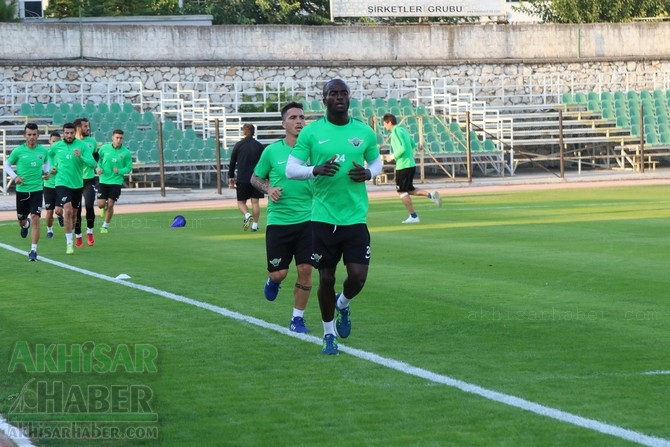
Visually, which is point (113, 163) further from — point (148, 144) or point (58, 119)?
point (58, 119)

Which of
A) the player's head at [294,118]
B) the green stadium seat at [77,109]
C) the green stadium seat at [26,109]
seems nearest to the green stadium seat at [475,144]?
the green stadium seat at [77,109]

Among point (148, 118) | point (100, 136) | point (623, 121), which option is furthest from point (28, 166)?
point (623, 121)

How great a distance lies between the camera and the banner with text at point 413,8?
47219mm

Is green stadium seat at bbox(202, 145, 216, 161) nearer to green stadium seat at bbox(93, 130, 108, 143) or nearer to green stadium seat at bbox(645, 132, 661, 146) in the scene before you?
green stadium seat at bbox(93, 130, 108, 143)

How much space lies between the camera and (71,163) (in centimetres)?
1994

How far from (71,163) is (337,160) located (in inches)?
426

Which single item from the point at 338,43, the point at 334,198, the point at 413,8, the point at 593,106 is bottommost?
the point at 334,198

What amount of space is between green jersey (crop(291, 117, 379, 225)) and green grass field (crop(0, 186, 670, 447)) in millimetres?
1075

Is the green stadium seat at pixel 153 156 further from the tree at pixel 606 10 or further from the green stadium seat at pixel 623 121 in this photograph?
the tree at pixel 606 10

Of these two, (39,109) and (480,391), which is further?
(39,109)

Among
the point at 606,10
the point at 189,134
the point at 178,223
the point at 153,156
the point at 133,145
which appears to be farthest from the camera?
the point at 606,10

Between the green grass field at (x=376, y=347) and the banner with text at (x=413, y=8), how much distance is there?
93.6 feet

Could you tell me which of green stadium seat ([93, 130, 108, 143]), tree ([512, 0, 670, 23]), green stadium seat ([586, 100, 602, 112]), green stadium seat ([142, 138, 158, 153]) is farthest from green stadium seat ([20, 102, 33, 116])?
tree ([512, 0, 670, 23])

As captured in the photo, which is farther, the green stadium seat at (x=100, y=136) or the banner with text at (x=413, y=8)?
the banner with text at (x=413, y=8)
